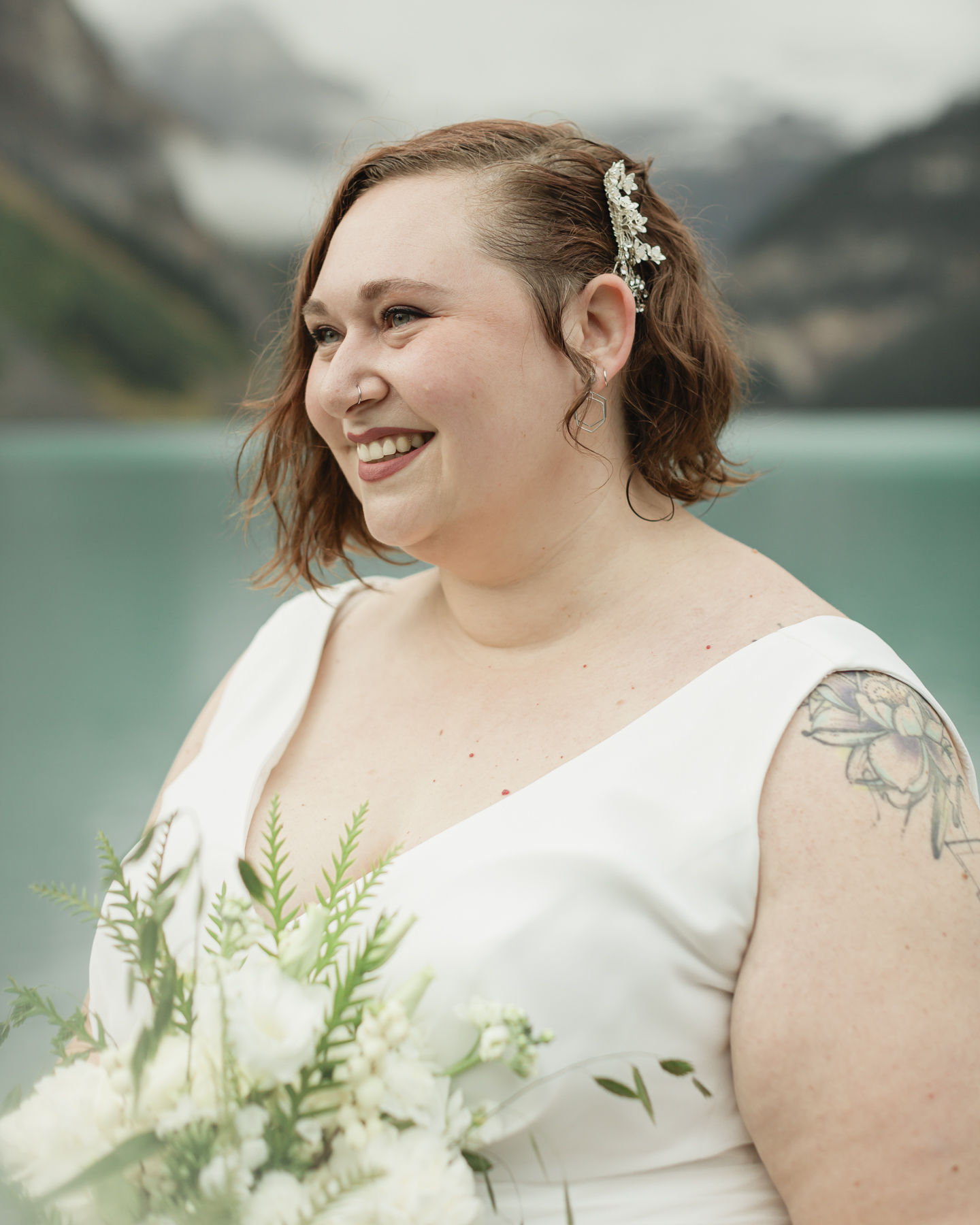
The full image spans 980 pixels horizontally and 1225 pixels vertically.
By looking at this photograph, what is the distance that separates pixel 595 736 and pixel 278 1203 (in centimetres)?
62

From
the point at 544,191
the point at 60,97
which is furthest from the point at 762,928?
the point at 60,97

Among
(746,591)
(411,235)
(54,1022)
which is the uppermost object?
(411,235)

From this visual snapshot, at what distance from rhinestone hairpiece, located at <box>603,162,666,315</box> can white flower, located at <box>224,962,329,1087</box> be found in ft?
3.32

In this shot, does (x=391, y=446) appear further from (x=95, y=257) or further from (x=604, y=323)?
(x=95, y=257)

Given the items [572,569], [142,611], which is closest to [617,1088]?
[572,569]

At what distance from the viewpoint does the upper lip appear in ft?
4.33

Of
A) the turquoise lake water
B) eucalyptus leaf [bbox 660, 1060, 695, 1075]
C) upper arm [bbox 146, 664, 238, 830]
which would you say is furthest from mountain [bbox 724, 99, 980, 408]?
eucalyptus leaf [bbox 660, 1060, 695, 1075]

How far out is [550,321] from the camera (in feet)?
4.33

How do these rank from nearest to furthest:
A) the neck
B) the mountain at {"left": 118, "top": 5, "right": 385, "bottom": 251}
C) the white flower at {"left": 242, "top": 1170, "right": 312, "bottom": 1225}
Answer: the white flower at {"left": 242, "top": 1170, "right": 312, "bottom": 1225} → the neck → the mountain at {"left": 118, "top": 5, "right": 385, "bottom": 251}

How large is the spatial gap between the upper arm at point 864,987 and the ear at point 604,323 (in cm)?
58

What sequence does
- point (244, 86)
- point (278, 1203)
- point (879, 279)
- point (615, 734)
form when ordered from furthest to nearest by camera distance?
1. point (244, 86)
2. point (879, 279)
3. point (615, 734)
4. point (278, 1203)

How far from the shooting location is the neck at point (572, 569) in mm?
1376

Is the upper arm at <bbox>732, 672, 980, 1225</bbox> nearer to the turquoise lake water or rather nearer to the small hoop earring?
the small hoop earring

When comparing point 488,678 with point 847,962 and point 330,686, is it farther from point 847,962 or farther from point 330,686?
point 847,962
